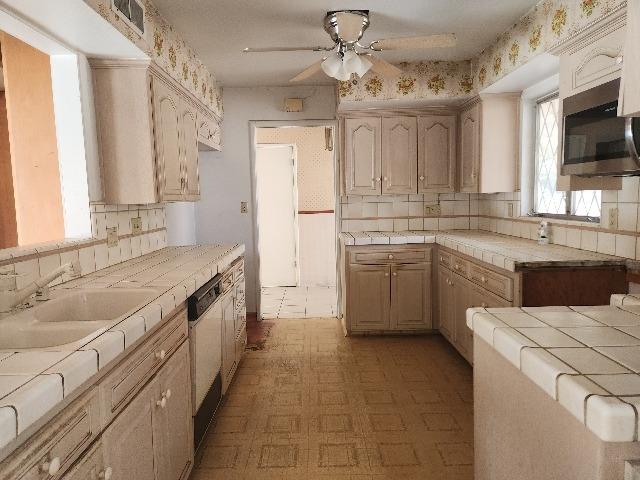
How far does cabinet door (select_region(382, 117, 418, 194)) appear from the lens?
164 inches

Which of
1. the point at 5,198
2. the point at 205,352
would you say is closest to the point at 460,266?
the point at 205,352

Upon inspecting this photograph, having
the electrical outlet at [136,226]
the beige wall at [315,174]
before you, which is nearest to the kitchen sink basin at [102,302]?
the electrical outlet at [136,226]

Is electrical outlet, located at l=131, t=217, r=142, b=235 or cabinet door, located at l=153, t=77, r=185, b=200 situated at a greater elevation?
cabinet door, located at l=153, t=77, r=185, b=200

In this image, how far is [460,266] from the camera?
3352 millimetres

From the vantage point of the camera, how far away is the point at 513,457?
1135 mm

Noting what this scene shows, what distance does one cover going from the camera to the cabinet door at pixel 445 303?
360cm

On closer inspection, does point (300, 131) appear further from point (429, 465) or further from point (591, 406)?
point (591, 406)

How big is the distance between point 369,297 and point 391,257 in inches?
16.1

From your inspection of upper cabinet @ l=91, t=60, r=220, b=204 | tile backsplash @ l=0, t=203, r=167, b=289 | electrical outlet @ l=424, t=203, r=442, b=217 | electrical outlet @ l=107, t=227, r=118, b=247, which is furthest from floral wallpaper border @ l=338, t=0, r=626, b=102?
electrical outlet @ l=107, t=227, r=118, b=247

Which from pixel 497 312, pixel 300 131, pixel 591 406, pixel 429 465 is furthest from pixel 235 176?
pixel 591 406

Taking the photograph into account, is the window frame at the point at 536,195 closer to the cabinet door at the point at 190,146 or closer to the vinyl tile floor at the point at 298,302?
the vinyl tile floor at the point at 298,302

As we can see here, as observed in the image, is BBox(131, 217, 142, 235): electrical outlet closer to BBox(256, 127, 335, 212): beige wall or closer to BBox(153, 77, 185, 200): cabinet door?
BBox(153, 77, 185, 200): cabinet door

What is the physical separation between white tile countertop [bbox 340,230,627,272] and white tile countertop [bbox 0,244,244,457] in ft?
5.60

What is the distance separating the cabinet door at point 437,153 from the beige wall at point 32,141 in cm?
298
